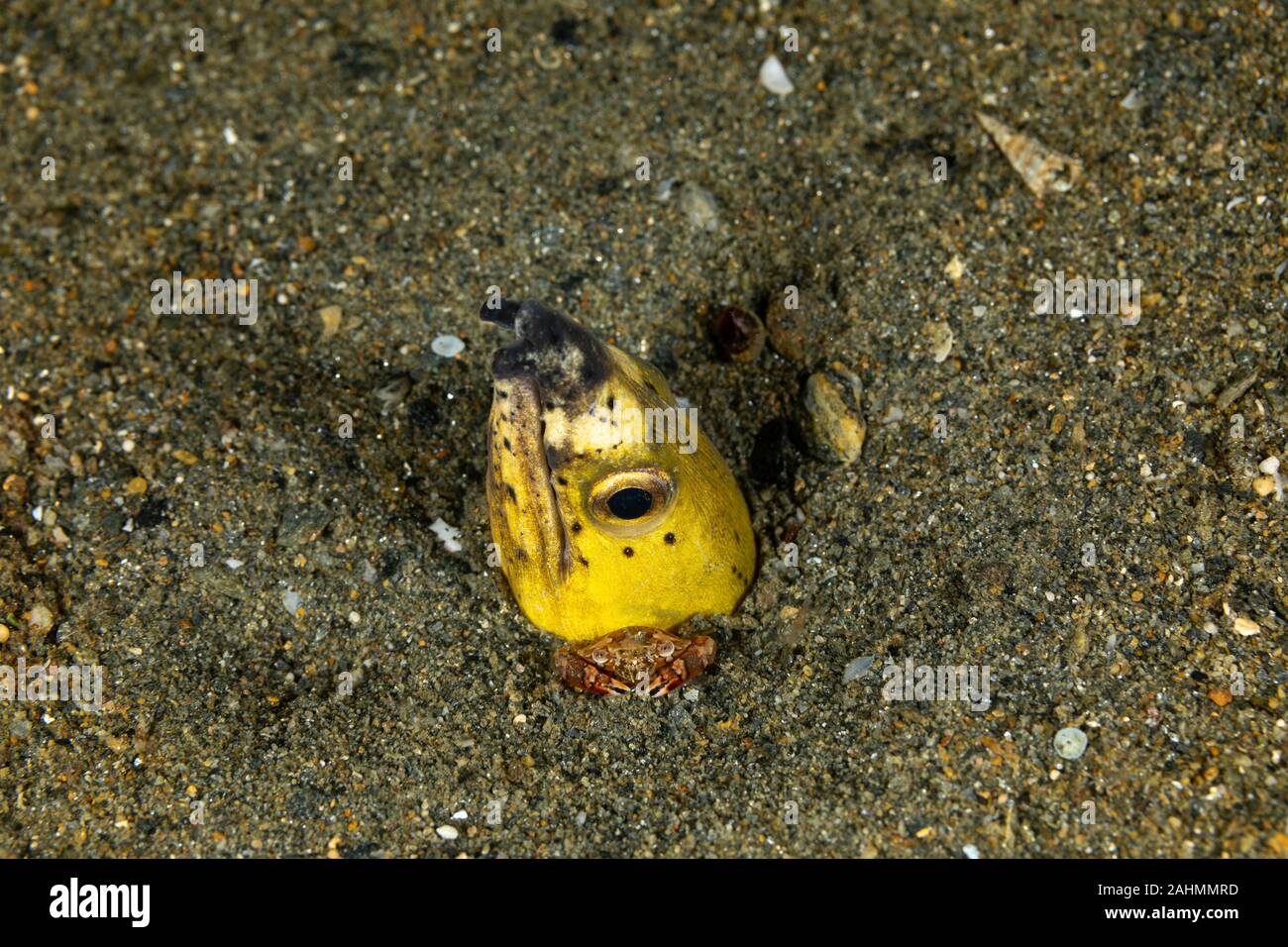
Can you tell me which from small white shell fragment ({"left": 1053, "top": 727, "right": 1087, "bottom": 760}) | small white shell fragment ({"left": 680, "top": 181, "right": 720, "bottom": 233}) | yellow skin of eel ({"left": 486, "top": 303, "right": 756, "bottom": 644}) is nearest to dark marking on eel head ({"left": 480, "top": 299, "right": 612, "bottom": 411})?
yellow skin of eel ({"left": 486, "top": 303, "right": 756, "bottom": 644})

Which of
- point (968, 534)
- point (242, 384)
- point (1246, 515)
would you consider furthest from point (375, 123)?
point (1246, 515)

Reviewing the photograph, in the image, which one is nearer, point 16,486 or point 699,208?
point 16,486

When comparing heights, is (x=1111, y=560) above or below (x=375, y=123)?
below

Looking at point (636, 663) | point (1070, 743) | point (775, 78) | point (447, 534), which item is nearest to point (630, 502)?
point (636, 663)

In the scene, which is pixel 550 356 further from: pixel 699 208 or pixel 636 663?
pixel 699 208

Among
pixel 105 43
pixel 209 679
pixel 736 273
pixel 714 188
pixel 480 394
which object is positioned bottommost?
pixel 209 679

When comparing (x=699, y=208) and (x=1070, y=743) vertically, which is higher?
(x=699, y=208)

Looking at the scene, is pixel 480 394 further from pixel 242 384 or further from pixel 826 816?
pixel 826 816
